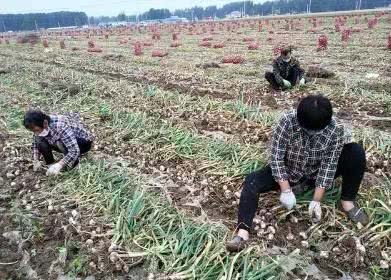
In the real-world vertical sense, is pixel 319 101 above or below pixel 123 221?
above

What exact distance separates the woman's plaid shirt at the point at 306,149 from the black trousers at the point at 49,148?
7.99ft

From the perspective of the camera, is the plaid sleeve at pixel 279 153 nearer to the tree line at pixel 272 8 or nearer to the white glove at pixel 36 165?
the white glove at pixel 36 165

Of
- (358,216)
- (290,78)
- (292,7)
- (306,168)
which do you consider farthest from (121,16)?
(358,216)

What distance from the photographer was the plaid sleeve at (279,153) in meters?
3.39

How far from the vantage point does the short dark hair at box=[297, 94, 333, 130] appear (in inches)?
117

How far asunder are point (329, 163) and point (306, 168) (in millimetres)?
228

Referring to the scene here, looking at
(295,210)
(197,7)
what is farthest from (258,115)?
(197,7)

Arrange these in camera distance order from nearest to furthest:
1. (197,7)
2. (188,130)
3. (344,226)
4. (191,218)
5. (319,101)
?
(319,101) → (344,226) → (191,218) → (188,130) → (197,7)

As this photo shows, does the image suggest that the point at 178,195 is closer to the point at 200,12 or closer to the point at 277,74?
the point at 277,74

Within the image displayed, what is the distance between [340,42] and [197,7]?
108 meters

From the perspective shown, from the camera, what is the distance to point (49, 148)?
4789 millimetres

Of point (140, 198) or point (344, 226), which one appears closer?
point (344, 226)

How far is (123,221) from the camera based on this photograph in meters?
3.74

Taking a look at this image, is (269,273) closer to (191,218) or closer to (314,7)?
(191,218)
